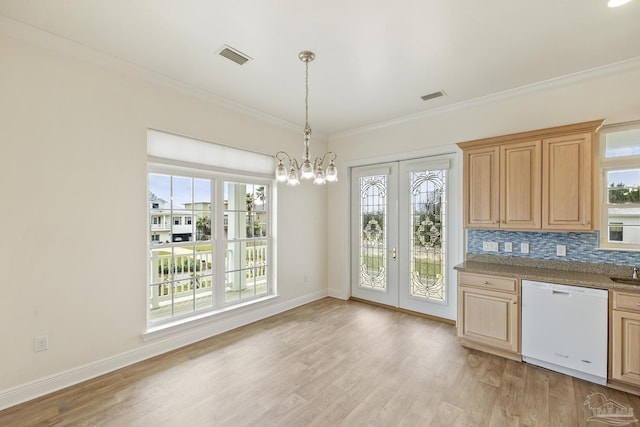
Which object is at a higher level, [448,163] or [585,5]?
[585,5]

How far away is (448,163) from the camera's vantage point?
397 cm

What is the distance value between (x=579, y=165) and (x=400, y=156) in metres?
2.13

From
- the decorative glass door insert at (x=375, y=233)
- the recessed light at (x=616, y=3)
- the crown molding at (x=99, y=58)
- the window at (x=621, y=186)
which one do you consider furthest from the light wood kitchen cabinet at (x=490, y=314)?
the crown molding at (x=99, y=58)

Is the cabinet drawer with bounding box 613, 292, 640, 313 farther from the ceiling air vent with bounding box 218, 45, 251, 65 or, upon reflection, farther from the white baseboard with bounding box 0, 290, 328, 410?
the ceiling air vent with bounding box 218, 45, 251, 65

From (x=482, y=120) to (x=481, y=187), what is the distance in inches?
38.4

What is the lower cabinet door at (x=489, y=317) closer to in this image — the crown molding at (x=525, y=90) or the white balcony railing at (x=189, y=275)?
the crown molding at (x=525, y=90)

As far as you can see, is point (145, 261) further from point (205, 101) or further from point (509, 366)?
point (509, 366)

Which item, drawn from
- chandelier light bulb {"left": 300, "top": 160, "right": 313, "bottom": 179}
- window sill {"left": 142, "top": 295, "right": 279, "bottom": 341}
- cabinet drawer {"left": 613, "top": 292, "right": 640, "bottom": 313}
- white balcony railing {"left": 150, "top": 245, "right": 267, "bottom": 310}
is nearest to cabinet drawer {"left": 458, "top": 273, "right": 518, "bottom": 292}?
cabinet drawer {"left": 613, "top": 292, "right": 640, "bottom": 313}

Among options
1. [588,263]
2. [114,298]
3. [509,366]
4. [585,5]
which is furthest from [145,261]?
[588,263]

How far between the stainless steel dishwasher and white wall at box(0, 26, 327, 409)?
12.3 ft

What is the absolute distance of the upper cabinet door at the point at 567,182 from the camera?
273 centimetres

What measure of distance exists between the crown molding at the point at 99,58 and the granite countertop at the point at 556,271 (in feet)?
12.0

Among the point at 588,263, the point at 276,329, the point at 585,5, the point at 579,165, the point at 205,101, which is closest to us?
the point at 585,5

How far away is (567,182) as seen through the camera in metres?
2.82
